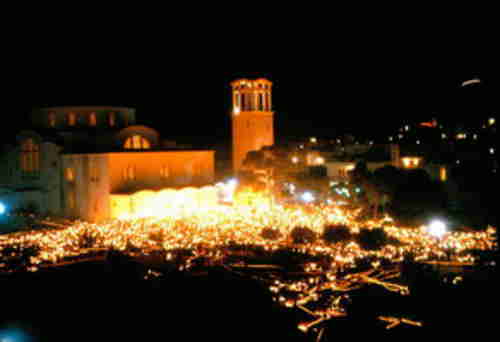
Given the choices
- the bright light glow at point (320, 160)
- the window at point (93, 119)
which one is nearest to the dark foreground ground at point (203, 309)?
the window at point (93, 119)

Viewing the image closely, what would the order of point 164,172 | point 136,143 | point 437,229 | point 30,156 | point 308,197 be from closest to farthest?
point 437,229 < point 308,197 < point 164,172 < point 30,156 < point 136,143

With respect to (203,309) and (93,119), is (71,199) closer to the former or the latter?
(93,119)

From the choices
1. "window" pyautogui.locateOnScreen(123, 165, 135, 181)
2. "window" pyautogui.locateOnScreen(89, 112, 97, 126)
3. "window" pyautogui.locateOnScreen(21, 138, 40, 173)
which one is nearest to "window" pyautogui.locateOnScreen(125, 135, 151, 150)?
"window" pyautogui.locateOnScreen(123, 165, 135, 181)

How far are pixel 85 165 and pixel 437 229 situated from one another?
15154 mm

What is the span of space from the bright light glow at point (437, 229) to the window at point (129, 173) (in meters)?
12.8

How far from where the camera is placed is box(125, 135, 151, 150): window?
954 inches

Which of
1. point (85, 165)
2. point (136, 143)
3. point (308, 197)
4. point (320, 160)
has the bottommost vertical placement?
point (308, 197)

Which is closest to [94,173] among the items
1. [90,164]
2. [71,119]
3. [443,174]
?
[90,164]

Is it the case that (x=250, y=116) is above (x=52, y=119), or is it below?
above

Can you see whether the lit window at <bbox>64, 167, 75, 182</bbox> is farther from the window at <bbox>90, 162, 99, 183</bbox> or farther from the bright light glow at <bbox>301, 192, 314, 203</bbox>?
the bright light glow at <bbox>301, 192, 314, 203</bbox>

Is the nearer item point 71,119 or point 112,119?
point 71,119

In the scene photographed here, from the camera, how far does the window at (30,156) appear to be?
24.1 metres

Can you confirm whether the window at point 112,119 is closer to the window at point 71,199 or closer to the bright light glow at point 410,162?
the window at point 71,199

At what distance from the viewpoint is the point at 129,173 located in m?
22.2
